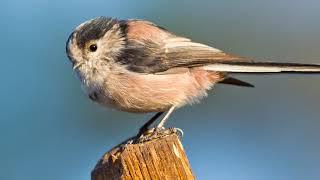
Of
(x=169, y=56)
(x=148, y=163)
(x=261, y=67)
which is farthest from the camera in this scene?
(x=169, y=56)

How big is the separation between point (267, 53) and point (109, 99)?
2.39 meters

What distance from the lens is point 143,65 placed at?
5789 mm

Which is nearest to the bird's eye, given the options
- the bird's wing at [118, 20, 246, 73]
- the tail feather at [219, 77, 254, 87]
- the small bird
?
the small bird

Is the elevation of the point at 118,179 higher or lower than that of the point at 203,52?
lower

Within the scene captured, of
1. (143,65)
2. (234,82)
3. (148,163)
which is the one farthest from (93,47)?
Result: (148,163)

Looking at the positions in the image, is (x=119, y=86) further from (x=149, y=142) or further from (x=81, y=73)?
(x=149, y=142)

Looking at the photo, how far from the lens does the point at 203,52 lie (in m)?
5.82

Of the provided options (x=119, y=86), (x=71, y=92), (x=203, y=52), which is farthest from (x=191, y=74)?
(x=71, y=92)

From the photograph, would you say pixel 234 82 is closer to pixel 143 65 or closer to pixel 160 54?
pixel 160 54

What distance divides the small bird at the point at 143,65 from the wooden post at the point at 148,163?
4.56ft

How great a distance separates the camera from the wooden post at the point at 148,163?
13.3 ft

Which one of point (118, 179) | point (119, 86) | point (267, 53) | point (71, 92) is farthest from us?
point (71, 92)

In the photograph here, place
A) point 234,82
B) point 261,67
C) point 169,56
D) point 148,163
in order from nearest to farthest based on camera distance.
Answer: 1. point 148,163
2. point 261,67
3. point 169,56
4. point 234,82

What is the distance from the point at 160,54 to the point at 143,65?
6.5 inches
